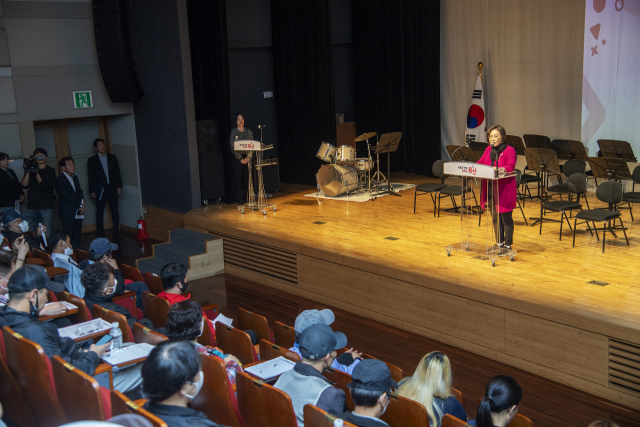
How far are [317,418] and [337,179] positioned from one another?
7133mm

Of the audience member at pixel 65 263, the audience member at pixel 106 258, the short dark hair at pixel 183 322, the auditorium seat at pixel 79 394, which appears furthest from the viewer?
the audience member at pixel 65 263

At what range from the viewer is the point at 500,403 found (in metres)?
2.85

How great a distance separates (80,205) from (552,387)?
6.70 m

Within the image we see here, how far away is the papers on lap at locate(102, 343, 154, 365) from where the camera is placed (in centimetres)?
330

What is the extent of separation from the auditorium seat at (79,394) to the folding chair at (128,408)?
2.0 inches

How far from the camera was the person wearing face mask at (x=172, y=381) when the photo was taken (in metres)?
2.33

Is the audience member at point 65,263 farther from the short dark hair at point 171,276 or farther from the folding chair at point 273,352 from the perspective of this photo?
the folding chair at point 273,352

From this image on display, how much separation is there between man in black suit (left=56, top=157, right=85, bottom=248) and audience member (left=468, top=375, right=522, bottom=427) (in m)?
7.15

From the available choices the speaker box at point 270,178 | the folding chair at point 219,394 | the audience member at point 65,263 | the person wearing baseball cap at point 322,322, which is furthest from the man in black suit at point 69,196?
the folding chair at point 219,394

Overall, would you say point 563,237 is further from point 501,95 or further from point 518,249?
point 501,95

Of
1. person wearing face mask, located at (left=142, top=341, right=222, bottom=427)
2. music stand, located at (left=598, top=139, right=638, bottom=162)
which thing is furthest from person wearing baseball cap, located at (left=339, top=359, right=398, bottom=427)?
music stand, located at (left=598, top=139, right=638, bottom=162)

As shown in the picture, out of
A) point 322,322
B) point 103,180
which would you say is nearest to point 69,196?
point 103,180

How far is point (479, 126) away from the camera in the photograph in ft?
34.3

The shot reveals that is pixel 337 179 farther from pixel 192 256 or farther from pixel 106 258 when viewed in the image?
pixel 106 258
